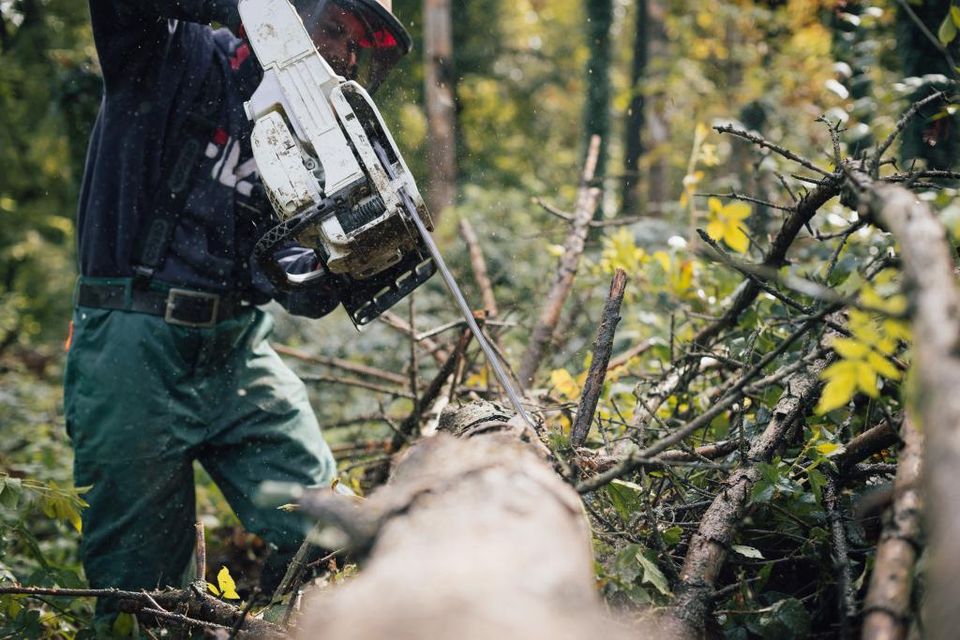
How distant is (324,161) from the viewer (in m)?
1.95

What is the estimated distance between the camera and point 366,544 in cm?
101

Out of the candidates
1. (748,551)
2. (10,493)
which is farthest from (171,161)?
(748,551)

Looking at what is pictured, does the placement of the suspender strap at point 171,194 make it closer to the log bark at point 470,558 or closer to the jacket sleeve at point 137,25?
the jacket sleeve at point 137,25

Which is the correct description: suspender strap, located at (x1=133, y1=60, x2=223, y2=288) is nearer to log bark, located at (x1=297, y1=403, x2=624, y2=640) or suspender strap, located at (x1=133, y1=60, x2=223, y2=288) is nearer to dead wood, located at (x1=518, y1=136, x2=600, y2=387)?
dead wood, located at (x1=518, y1=136, x2=600, y2=387)

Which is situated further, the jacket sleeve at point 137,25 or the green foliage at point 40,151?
the green foliage at point 40,151

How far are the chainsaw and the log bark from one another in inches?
33.4

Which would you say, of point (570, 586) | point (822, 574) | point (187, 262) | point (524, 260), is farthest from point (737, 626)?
point (524, 260)

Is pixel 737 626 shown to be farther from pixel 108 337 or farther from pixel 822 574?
pixel 108 337

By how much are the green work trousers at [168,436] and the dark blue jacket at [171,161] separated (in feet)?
0.68

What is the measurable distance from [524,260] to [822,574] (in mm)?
4254

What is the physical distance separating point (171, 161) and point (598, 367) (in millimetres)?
1618

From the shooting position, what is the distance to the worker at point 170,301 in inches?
91.6

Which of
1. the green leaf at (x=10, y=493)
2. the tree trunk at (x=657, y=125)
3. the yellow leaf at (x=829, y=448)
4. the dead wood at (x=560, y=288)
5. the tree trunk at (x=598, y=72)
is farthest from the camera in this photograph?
the tree trunk at (x=657, y=125)

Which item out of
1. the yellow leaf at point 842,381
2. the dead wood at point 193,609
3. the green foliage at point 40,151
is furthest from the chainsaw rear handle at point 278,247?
the green foliage at point 40,151
